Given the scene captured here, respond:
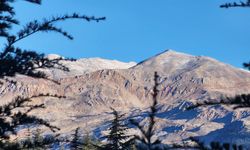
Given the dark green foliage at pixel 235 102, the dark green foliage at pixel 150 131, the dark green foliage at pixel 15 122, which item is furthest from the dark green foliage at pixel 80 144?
the dark green foliage at pixel 235 102

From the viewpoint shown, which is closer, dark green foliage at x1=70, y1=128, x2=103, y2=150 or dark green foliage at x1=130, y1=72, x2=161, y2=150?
dark green foliage at x1=130, y1=72, x2=161, y2=150

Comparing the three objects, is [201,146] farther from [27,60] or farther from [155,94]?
[27,60]

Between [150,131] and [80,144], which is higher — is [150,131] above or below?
above

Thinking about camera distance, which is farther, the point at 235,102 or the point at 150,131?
the point at 150,131

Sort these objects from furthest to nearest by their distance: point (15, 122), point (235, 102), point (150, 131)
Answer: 1. point (15, 122)
2. point (150, 131)
3. point (235, 102)

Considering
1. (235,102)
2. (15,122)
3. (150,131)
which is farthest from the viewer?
(15,122)

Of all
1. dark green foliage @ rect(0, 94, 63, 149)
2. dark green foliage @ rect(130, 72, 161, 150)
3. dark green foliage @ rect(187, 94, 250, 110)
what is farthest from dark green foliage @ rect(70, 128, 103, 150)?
dark green foliage @ rect(187, 94, 250, 110)

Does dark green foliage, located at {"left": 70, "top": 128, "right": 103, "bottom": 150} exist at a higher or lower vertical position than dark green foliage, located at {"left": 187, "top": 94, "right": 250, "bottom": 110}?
lower

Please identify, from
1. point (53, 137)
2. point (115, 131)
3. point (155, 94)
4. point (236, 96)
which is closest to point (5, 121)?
point (53, 137)

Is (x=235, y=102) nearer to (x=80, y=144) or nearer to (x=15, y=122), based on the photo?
(x=80, y=144)

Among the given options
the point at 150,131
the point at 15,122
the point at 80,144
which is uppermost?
the point at 15,122

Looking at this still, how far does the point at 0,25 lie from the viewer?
Result: 10.8 m

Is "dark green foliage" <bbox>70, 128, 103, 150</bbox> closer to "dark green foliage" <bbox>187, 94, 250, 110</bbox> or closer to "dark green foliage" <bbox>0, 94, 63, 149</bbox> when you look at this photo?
"dark green foliage" <bbox>0, 94, 63, 149</bbox>

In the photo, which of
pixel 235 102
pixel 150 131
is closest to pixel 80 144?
pixel 150 131
